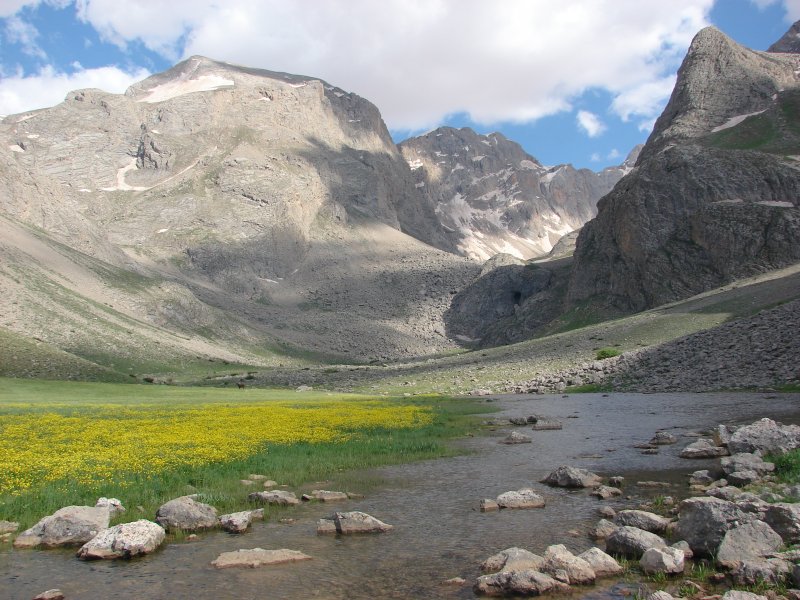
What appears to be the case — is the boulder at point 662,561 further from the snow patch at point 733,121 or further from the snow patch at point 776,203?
the snow patch at point 733,121

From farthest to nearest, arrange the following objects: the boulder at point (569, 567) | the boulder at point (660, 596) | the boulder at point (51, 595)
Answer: the boulder at point (569, 567)
the boulder at point (51, 595)
the boulder at point (660, 596)

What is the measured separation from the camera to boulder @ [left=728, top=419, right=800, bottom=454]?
21078mm

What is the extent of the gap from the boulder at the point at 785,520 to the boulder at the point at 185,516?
12663 millimetres

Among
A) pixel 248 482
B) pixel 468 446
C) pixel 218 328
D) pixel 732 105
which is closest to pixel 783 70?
pixel 732 105

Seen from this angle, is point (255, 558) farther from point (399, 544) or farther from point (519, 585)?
point (519, 585)

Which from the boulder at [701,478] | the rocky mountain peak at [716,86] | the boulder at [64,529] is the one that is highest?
the rocky mountain peak at [716,86]

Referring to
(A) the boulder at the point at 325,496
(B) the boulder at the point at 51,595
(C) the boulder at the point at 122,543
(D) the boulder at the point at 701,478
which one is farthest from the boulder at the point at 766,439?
(B) the boulder at the point at 51,595

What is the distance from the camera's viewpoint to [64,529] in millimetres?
13688

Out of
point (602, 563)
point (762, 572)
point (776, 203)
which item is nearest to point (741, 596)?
point (762, 572)

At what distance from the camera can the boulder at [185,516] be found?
14734 mm

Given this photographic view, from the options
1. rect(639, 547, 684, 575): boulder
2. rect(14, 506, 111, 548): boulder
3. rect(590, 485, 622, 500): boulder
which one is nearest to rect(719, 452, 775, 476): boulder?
rect(590, 485, 622, 500): boulder

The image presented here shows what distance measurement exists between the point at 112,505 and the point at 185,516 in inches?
87.2

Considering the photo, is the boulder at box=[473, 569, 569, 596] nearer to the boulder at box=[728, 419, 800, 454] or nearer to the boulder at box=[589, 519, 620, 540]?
the boulder at box=[589, 519, 620, 540]

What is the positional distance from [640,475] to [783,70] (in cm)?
18514
